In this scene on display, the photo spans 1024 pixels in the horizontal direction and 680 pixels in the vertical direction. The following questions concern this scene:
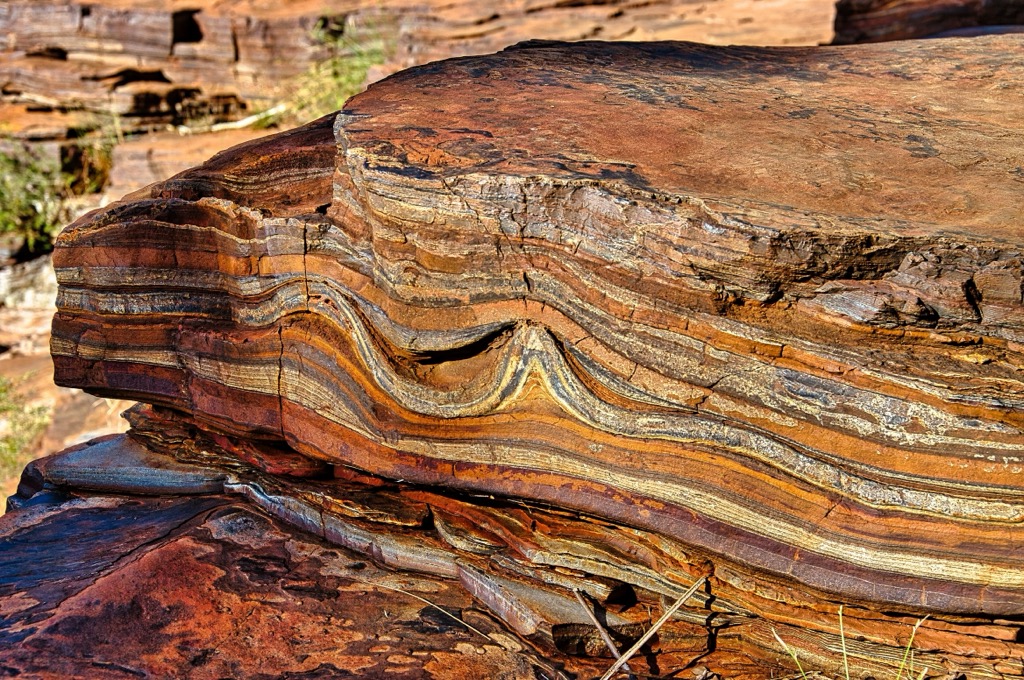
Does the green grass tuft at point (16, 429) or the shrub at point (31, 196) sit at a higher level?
the shrub at point (31, 196)

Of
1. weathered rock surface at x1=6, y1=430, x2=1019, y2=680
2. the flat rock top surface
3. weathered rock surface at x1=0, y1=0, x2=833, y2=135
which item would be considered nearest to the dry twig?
weathered rock surface at x1=6, y1=430, x2=1019, y2=680

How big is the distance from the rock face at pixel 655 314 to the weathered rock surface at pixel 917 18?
259 centimetres

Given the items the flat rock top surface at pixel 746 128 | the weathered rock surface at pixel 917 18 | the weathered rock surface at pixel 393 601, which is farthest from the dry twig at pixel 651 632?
the weathered rock surface at pixel 917 18

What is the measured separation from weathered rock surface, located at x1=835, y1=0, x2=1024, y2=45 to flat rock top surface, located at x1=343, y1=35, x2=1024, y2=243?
87.3 inches

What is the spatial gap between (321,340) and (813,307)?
47.3 inches

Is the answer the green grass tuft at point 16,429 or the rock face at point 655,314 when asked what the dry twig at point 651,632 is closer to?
the rock face at point 655,314

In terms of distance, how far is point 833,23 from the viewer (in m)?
5.31

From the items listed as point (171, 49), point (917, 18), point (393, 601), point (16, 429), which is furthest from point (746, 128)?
point (171, 49)

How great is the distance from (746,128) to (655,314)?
629 millimetres

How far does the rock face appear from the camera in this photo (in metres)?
1.81

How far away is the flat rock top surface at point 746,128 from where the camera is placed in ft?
6.50

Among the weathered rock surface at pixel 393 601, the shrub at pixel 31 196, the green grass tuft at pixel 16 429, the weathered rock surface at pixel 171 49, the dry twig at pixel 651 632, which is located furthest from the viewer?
the weathered rock surface at pixel 171 49

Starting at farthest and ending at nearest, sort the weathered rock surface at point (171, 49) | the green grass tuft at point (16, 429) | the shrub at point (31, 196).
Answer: the weathered rock surface at point (171, 49) < the shrub at point (31, 196) < the green grass tuft at point (16, 429)

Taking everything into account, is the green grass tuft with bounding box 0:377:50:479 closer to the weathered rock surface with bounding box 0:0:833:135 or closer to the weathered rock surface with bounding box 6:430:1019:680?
the weathered rock surface with bounding box 0:0:833:135
